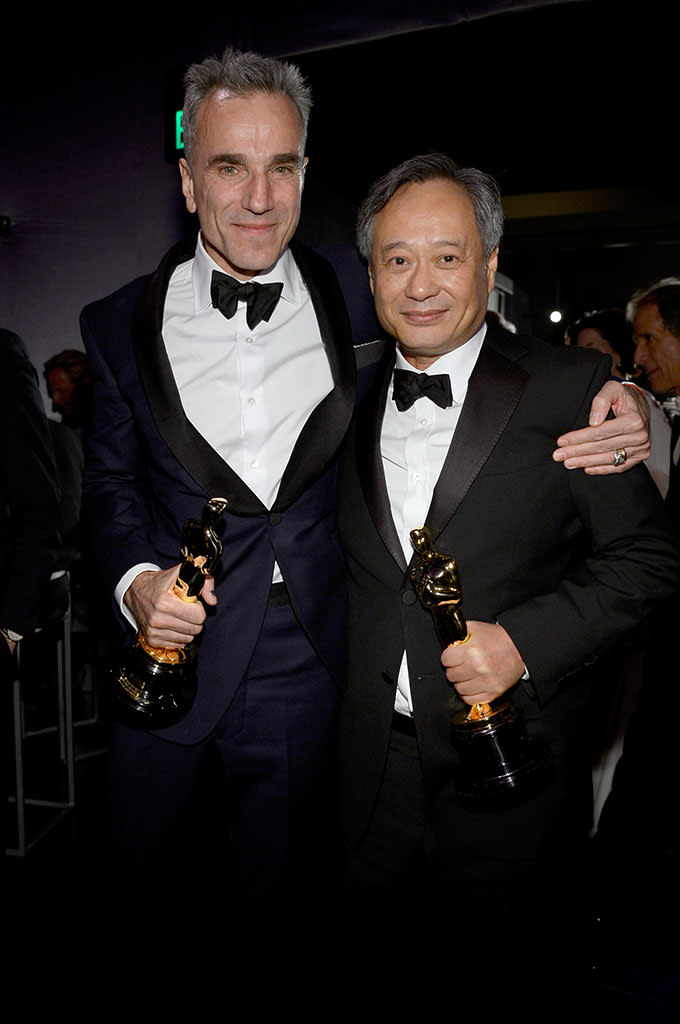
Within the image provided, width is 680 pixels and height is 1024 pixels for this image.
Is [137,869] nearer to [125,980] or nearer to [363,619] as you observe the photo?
[125,980]

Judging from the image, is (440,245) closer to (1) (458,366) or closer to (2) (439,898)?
(1) (458,366)

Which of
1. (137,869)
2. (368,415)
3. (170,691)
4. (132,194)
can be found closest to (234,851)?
(137,869)

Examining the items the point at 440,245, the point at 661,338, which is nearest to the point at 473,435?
the point at 440,245

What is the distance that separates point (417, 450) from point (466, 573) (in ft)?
0.91

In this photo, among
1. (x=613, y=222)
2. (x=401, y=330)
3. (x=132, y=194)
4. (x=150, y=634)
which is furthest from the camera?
(x=613, y=222)

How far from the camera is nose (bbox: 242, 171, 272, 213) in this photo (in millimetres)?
1688

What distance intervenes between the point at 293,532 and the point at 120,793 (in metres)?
0.70

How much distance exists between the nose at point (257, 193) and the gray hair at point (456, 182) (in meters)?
0.21

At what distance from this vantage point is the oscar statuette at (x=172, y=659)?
4.68 ft

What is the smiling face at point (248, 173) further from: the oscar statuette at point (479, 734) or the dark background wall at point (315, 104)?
the dark background wall at point (315, 104)

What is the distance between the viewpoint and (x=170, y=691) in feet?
5.01

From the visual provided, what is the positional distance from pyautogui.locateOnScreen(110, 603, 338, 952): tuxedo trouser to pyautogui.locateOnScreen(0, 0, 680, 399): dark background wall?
316cm

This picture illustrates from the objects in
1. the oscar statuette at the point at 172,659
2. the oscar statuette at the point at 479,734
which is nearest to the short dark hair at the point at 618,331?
the oscar statuette at the point at 479,734

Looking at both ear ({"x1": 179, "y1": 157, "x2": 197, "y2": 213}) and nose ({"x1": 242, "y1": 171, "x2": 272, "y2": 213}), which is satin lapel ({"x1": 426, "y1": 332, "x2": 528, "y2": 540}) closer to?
nose ({"x1": 242, "y1": 171, "x2": 272, "y2": 213})
